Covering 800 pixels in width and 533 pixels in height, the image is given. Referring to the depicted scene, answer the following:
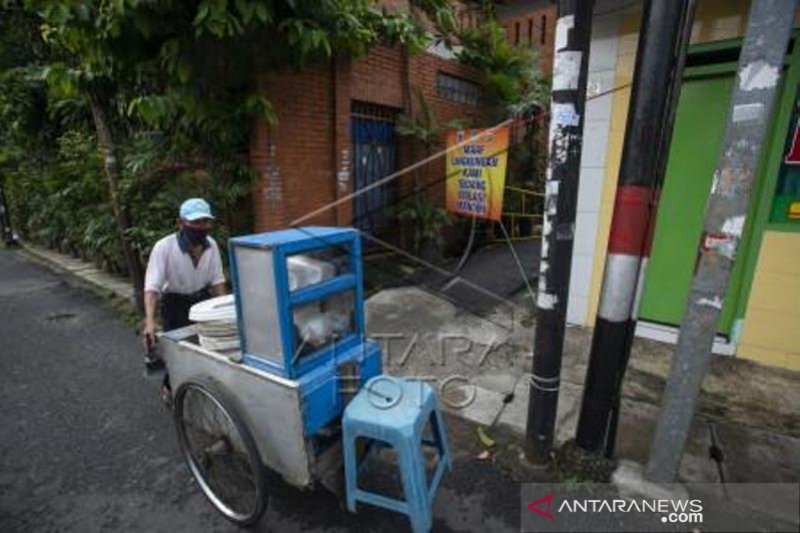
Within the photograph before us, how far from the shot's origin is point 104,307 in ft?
21.0

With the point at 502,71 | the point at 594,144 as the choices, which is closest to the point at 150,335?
the point at 594,144

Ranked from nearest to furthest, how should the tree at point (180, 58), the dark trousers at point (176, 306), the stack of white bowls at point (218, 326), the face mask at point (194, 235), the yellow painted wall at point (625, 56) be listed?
1. the stack of white bowls at point (218, 326)
2. the face mask at point (194, 235)
3. the dark trousers at point (176, 306)
4. the yellow painted wall at point (625, 56)
5. the tree at point (180, 58)

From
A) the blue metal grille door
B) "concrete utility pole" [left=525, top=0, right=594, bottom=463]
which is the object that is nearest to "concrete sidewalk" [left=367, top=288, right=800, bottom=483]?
"concrete utility pole" [left=525, top=0, right=594, bottom=463]

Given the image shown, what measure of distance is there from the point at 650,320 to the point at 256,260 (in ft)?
12.7

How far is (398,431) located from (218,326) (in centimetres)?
117

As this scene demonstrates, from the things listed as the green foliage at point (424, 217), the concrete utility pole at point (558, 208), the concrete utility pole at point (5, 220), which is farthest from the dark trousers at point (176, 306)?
the concrete utility pole at point (5, 220)

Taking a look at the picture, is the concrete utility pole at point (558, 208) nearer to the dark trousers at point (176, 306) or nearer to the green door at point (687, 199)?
the green door at point (687, 199)

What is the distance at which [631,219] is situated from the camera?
7.73 ft

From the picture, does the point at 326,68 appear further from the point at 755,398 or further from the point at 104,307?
the point at 755,398

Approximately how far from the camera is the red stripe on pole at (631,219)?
7.66 feet

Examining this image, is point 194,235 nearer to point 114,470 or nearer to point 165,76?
point 114,470

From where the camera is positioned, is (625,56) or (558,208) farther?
(625,56)

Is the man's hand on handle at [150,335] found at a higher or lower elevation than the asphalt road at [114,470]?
higher

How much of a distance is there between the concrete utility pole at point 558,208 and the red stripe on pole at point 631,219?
218mm
